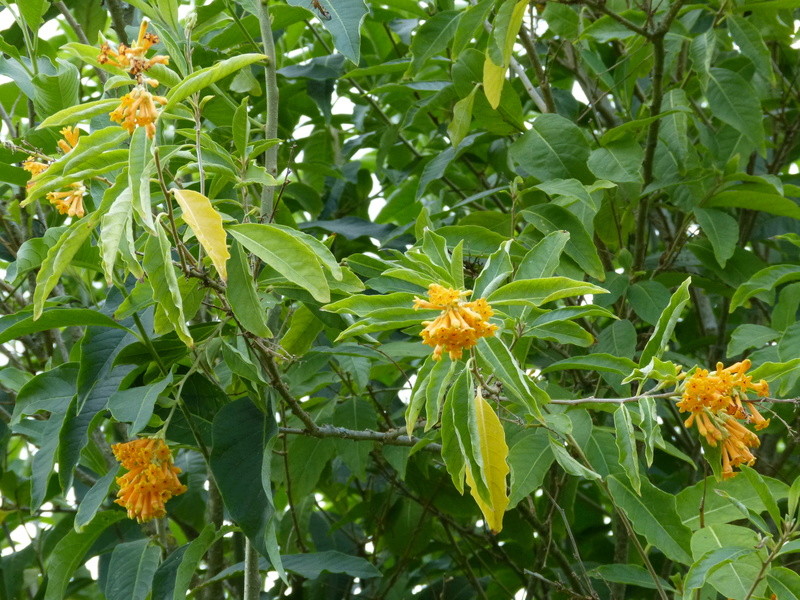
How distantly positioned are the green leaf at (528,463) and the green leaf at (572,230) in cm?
30

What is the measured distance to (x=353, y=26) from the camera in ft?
4.57

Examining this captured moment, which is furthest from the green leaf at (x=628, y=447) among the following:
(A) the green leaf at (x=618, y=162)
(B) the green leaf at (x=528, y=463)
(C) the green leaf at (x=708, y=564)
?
(A) the green leaf at (x=618, y=162)

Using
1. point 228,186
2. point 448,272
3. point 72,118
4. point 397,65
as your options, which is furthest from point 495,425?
point 397,65

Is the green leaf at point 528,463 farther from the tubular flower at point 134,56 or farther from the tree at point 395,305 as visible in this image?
the tubular flower at point 134,56

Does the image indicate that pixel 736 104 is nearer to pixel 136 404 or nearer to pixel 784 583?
pixel 784 583

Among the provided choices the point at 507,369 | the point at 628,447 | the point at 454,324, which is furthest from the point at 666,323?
the point at 454,324

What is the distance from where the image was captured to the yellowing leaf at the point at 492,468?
1093 mm

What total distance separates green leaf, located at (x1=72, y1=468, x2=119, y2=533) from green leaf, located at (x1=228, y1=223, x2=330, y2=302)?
1.75ft

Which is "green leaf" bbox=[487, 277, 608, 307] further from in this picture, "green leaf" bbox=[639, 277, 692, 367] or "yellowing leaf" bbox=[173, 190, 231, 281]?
"yellowing leaf" bbox=[173, 190, 231, 281]

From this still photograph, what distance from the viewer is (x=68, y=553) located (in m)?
1.68

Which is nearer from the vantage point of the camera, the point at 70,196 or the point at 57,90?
the point at 70,196

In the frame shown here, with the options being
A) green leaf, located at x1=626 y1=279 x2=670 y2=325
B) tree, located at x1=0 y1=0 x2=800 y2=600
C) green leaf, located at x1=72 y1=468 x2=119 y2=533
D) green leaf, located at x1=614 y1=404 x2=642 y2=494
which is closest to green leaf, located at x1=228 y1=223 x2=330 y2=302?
tree, located at x1=0 y1=0 x2=800 y2=600

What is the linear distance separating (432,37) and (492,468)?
97 cm

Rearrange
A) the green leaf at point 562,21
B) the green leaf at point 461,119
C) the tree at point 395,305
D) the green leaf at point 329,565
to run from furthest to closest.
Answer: the green leaf at point 562,21 → the green leaf at point 461,119 → the green leaf at point 329,565 → the tree at point 395,305
